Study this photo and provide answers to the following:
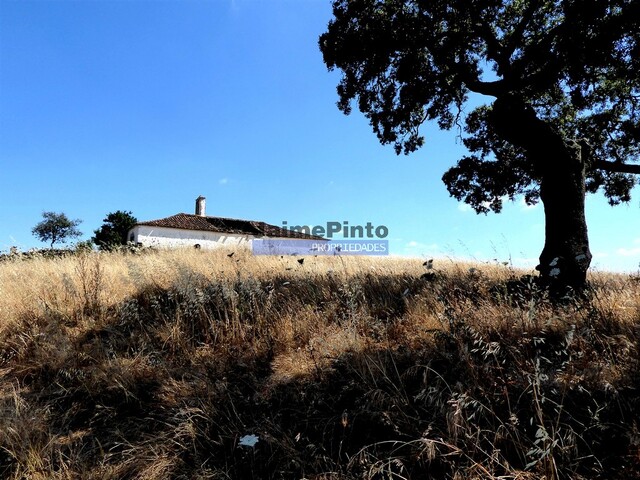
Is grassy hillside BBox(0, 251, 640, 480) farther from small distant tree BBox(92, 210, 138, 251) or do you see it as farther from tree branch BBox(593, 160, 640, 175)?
small distant tree BBox(92, 210, 138, 251)

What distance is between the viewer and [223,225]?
113ft

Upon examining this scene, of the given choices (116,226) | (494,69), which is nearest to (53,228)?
(116,226)

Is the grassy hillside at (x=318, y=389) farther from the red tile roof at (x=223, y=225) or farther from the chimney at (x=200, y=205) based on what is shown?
the chimney at (x=200, y=205)

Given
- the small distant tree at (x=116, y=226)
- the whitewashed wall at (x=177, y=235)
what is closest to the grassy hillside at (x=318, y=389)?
the whitewashed wall at (x=177, y=235)

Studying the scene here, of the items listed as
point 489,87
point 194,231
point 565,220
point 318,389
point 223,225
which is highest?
point 489,87

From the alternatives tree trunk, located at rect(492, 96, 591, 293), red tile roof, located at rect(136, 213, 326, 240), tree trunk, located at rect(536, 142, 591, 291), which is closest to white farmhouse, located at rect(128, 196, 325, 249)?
red tile roof, located at rect(136, 213, 326, 240)

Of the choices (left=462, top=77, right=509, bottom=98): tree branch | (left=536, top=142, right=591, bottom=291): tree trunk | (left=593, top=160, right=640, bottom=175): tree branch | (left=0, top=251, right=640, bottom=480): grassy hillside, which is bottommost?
(left=0, top=251, right=640, bottom=480): grassy hillside

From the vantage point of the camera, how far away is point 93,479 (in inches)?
79.6

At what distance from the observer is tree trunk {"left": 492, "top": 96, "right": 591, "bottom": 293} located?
16.1 feet

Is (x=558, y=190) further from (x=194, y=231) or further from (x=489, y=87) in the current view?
(x=194, y=231)

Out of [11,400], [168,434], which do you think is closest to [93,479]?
[168,434]

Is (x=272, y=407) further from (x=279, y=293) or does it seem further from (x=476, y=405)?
(x=279, y=293)

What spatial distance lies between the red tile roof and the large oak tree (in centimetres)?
2513

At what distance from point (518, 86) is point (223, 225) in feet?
103
